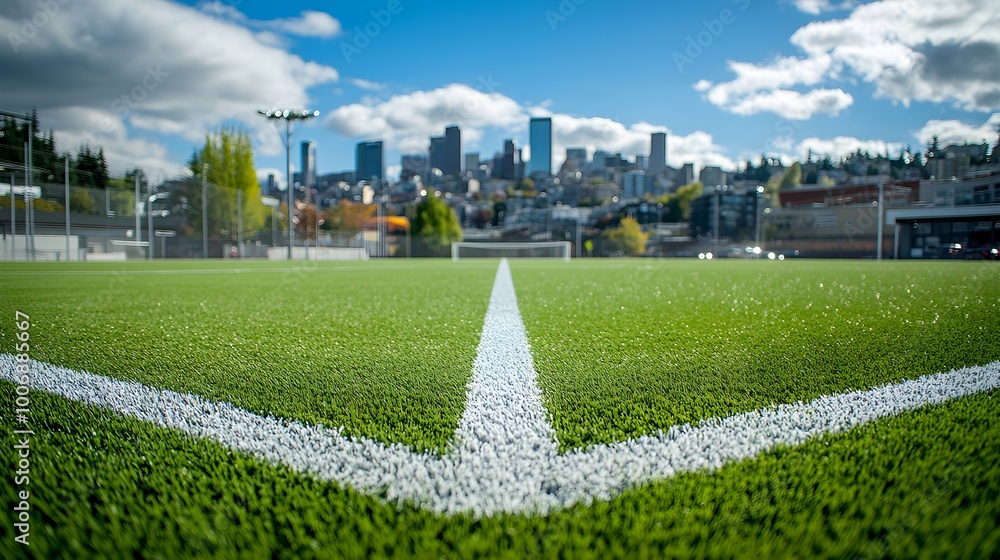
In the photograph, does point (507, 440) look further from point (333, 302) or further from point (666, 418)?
point (333, 302)

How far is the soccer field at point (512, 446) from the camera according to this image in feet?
2.57

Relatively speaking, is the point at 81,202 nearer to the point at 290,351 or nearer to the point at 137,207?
the point at 137,207

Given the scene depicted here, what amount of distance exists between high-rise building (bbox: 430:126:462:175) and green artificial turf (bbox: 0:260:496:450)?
5265 inches

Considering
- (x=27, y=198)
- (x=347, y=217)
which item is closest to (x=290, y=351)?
(x=27, y=198)

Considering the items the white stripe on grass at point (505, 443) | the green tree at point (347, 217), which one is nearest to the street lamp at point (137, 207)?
the white stripe on grass at point (505, 443)

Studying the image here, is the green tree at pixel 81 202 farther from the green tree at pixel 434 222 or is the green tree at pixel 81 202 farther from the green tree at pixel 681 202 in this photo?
the green tree at pixel 681 202

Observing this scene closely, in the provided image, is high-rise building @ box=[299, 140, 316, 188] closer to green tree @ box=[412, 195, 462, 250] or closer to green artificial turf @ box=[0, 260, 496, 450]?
green tree @ box=[412, 195, 462, 250]

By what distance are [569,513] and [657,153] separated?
156205 mm

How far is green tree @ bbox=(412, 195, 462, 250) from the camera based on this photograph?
156ft

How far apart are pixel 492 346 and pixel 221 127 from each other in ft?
129

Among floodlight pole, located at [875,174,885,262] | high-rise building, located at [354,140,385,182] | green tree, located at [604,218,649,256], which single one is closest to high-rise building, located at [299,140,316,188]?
high-rise building, located at [354,140,385,182]

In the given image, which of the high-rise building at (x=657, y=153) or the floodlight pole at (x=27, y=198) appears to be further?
the high-rise building at (x=657, y=153)

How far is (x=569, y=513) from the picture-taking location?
2.76 feet

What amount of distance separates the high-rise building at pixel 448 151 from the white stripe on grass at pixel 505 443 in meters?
136
